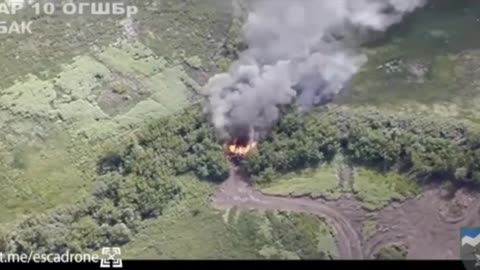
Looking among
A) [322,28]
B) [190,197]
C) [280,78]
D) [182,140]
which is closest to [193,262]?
[190,197]

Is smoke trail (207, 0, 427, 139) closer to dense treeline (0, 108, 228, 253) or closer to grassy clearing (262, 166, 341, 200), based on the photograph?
dense treeline (0, 108, 228, 253)

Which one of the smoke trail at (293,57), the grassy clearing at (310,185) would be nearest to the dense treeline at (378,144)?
the grassy clearing at (310,185)

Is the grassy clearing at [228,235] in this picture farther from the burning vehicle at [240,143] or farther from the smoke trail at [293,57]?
the smoke trail at [293,57]

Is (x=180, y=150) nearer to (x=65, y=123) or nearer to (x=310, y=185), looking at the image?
(x=65, y=123)

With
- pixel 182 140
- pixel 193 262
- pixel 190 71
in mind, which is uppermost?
pixel 190 71

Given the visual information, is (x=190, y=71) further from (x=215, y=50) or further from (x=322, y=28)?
(x=322, y=28)

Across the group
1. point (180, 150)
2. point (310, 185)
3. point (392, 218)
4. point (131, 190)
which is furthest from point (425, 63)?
point (131, 190)

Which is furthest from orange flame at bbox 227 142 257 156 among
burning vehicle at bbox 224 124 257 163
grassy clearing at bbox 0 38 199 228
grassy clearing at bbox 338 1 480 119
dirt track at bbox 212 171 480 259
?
grassy clearing at bbox 338 1 480 119
